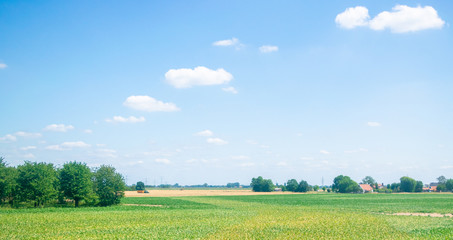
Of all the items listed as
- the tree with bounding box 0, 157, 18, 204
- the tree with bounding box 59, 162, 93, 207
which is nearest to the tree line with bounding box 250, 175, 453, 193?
the tree with bounding box 59, 162, 93, 207

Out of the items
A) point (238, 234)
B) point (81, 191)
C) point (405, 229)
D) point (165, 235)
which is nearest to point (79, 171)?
point (81, 191)

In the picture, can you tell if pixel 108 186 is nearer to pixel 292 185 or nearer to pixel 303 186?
pixel 303 186

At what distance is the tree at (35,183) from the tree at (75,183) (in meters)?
1.63

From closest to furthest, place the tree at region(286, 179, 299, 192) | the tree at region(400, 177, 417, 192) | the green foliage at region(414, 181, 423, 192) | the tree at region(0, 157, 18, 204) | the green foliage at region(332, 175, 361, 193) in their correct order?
the tree at region(0, 157, 18, 204) < the green foliage at region(332, 175, 361, 193) < the tree at region(400, 177, 417, 192) < the green foliage at region(414, 181, 423, 192) < the tree at region(286, 179, 299, 192)

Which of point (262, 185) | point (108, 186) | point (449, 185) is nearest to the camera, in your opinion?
point (108, 186)

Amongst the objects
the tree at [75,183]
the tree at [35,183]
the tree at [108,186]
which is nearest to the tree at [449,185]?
the tree at [108,186]

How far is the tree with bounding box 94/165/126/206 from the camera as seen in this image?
200 ft

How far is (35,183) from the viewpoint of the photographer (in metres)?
55.0

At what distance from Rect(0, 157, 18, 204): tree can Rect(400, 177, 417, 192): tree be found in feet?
589

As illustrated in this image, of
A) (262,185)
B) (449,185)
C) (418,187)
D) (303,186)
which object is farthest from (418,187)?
(262,185)

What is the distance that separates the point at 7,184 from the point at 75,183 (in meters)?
10.5

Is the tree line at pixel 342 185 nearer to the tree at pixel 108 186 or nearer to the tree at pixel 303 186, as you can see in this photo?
the tree at pixel 303 186

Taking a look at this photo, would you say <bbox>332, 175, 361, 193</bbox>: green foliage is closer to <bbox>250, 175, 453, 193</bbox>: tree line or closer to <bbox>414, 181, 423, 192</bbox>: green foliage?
<bbox>250, 175, 453, 193</bbox>: tree line

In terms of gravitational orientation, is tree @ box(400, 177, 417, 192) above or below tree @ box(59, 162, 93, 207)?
below
